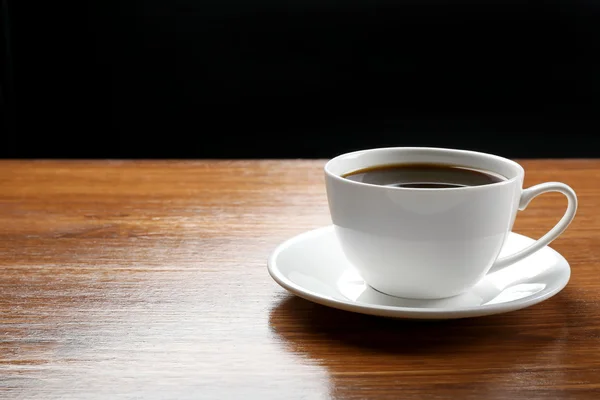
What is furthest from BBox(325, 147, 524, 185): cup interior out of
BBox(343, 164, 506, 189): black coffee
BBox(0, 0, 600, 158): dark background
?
BBox(0, 0, 600, 158): dark background

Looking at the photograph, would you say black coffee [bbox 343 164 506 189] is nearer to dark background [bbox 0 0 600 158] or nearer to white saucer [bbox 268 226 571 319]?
white saucer [bbox 268 226 571 319]

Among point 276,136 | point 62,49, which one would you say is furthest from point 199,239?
point 62,49

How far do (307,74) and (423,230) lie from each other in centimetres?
149

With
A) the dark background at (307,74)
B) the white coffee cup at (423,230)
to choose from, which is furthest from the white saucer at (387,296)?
the dark background at (307,74)

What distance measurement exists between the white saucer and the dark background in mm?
1350

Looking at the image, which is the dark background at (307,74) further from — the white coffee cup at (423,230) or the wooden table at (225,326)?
the white coffee cup at (423,230)

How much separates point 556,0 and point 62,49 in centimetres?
129

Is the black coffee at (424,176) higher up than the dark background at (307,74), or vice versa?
the black coffee at (424,176)

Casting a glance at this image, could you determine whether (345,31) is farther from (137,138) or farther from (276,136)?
(137,138)

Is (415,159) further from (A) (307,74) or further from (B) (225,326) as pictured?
(A) (307,74)

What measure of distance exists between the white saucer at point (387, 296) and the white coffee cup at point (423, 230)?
0.01 metres

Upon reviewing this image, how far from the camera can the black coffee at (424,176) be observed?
579mm

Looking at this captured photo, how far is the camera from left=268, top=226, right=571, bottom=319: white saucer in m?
0.47

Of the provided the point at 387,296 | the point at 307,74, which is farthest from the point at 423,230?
the point at 307,74
